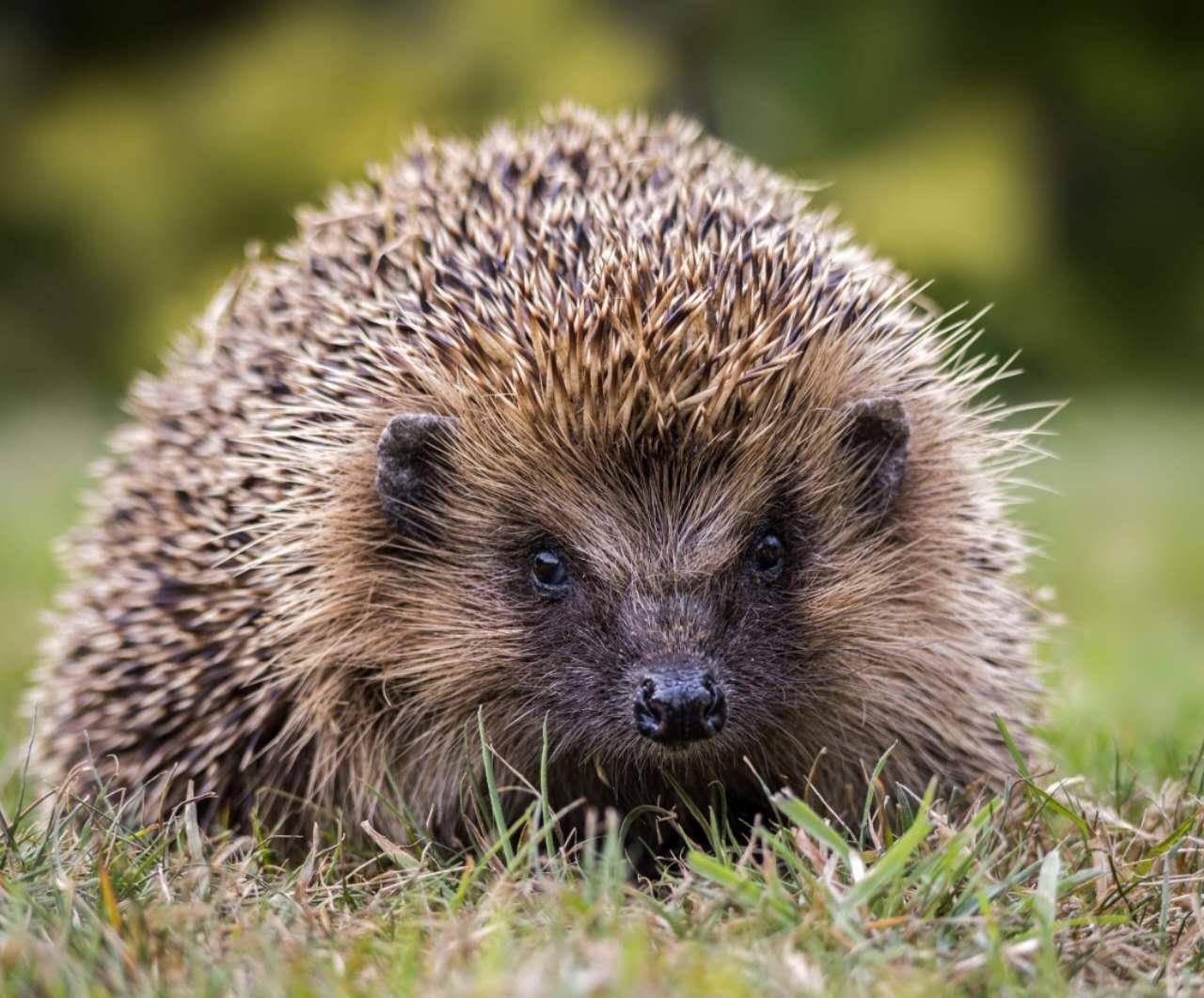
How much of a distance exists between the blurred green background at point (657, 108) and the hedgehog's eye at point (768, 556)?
7.78 metres

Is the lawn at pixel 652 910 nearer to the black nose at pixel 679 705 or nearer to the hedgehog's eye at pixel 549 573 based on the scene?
the black nose at pixel 679 705

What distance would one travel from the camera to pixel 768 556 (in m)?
2.63

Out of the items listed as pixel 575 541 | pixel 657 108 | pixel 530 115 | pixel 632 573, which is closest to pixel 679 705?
pixel 632 573

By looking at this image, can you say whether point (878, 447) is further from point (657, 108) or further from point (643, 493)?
point (657, 108)

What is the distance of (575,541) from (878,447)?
1.83ft

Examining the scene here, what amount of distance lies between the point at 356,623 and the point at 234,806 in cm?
45

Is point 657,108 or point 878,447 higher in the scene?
point 657,108

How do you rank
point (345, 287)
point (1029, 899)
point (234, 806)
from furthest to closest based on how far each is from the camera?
point (345, 287), point (234, 806), point (1029, 899)

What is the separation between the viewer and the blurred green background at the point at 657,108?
37.2ft

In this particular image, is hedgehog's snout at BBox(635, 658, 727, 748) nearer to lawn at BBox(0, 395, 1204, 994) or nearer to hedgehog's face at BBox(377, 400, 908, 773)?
hedgehog's face at BBox(377, 400, 908, 773)

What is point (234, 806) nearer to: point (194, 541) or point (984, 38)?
point (194, 541)

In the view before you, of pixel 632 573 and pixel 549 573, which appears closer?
pixel 632 573

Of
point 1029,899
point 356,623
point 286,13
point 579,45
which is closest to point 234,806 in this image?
point 356,623

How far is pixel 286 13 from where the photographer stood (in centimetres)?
1211
